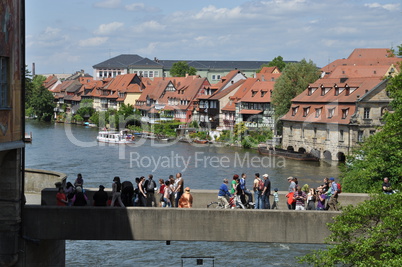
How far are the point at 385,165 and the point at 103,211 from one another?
563 inches

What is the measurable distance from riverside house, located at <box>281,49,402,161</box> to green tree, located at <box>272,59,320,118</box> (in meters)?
3.63

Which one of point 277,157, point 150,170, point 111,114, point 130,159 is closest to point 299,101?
point 277,157

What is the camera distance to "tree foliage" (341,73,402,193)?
2553 centimetres

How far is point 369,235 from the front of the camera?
17.4 meters

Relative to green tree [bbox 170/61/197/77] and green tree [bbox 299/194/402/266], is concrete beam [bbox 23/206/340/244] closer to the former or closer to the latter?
green tree [bbox 299/194/402/266]

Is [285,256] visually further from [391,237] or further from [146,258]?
[391,237]

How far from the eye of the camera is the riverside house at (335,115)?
7562cm

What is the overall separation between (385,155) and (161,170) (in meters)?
34.3

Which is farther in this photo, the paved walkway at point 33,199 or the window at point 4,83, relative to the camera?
the paved walkway at point 33,199

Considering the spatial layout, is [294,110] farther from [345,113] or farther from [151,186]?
[151,186]

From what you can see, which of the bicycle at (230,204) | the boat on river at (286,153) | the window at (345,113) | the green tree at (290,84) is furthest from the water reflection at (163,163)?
the bicycle at (230,204)

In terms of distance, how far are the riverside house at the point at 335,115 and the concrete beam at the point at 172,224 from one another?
178 ft

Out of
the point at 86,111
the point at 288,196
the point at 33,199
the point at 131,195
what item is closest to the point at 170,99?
the point at 86,111

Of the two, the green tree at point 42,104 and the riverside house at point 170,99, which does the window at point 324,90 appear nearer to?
the riverside house at point 170,99
